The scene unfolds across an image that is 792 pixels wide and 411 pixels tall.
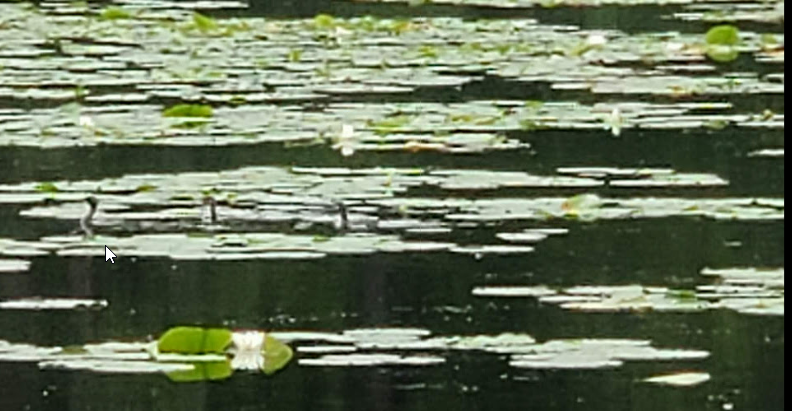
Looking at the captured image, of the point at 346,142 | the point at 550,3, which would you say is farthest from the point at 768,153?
the point at 550,3

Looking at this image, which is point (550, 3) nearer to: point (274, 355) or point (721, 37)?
point (721, 37)

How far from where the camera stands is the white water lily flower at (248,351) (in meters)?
5.36

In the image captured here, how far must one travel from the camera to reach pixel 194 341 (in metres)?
5.43

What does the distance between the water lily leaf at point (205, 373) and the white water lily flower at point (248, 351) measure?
0.07ft

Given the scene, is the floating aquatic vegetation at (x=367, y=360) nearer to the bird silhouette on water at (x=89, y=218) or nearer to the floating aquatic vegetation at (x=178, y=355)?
the floating aquatic vegetation at (x=178, y=355)

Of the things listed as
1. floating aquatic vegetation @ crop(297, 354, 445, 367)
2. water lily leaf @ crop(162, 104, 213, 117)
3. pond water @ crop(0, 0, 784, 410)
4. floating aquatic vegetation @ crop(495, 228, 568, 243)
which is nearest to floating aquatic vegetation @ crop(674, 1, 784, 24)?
pond water @ crop(0, 0, 784, 410)

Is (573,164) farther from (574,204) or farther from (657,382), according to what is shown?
(657,382)

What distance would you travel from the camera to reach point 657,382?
521cm

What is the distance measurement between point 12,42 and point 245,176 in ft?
15.0

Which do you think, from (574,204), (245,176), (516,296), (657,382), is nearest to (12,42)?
(245,176)

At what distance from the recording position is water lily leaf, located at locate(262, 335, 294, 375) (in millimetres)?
5348

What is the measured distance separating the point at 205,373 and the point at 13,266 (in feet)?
3.63

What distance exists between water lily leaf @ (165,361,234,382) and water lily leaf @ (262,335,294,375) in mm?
75

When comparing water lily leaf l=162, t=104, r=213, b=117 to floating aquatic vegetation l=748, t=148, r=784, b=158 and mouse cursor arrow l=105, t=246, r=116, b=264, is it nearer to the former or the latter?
floating aquatic vegetation l=748, t=148, r=784, b=158
